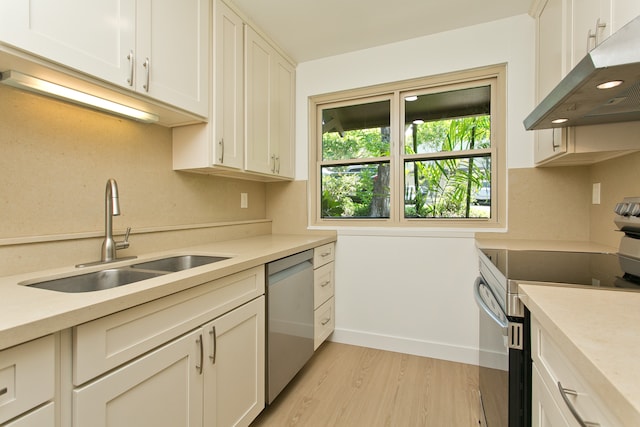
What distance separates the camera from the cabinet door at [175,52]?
1.31 meters

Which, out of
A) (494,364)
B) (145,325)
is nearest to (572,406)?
(494,364)

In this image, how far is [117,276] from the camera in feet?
4.27

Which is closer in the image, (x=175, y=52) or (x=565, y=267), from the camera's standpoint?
(x=565, y=267)

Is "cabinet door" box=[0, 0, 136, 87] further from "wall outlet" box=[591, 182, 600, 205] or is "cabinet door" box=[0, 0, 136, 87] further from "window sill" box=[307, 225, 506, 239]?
"wall outlet" box=[591, 182, 600, 205]

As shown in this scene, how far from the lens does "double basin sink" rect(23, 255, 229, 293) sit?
3.66ft

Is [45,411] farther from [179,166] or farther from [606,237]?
[606,237]

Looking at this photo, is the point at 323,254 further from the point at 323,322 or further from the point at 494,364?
the point at 494,364

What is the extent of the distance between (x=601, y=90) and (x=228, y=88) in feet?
5.79

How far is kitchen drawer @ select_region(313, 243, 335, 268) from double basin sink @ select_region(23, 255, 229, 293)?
782 millimetres

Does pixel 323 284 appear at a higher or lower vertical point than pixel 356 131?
lower

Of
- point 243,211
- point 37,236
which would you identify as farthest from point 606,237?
point 37,236

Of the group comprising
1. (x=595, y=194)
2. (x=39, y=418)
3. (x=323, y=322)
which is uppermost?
(x=595, y=194)

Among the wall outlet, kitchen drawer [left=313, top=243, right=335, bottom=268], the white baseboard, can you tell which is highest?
the wall outlet

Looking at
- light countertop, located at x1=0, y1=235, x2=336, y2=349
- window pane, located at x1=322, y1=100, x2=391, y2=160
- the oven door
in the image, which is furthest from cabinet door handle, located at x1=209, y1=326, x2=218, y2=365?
window pane, located at x1=322, y1=100, x2=391, y2=160
